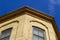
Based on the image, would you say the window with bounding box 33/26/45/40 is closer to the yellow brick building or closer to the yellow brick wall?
the yellow brick building

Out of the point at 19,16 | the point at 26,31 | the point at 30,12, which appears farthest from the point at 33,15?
the point at 26,31

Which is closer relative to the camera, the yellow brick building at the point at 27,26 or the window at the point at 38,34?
the yellow brick building at the point at 27,26

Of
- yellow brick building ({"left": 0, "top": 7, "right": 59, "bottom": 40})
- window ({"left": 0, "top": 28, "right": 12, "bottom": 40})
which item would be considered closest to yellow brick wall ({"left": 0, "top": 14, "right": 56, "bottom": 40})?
yellow brick building ({"left": 0, "top": 7, "right": 59, "bottom": 40})

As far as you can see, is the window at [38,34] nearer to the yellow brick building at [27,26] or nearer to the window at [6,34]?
the yellow brick building at [27,26]

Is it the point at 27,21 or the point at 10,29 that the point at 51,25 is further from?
the point at 10,29

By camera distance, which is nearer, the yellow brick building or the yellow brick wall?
the yellow brick wall

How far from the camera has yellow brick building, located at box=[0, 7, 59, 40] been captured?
12133 mm

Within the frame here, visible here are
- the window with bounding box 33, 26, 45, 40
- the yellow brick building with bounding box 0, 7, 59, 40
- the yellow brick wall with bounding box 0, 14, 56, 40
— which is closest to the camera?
the yellow brick wall with bounding box 0, 14, 56, 40

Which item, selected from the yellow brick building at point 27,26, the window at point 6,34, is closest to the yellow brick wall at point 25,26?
the yellow brick building at point 27,26

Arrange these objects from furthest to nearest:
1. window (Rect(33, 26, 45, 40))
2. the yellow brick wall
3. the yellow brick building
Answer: window (Rect(33, 26, 45, 40)) < the yellow brick building < the yellow brick wall

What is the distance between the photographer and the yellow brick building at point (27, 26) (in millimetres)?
12133

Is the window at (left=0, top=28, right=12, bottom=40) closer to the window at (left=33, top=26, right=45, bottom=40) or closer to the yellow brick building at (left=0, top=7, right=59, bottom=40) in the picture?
the yellow brick building at (left=0, top=7, right=59, bottom=40)

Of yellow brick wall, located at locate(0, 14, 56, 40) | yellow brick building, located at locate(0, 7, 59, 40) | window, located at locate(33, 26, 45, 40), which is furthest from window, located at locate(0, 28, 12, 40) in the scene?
window, located at locate(33, 26, 45, 40)

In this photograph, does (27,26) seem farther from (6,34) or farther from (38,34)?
(6,34)
